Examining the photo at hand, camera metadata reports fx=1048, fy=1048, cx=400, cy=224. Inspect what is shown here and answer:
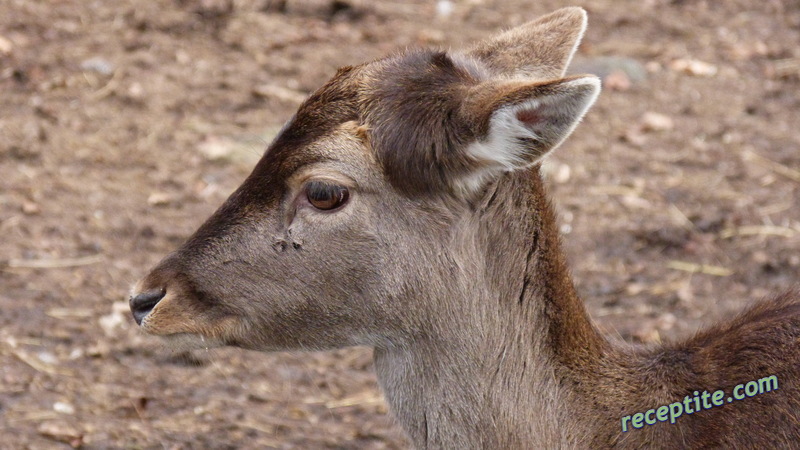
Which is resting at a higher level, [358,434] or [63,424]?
[63,424]

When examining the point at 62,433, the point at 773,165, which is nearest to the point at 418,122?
the point at 62,433

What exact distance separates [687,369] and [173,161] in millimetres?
4655

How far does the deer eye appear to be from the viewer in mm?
3625

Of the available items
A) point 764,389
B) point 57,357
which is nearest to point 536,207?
point 764,389

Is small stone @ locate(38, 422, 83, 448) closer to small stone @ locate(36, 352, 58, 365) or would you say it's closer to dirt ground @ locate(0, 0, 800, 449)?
dirt ground @ locate(0, 0, 800, 449)

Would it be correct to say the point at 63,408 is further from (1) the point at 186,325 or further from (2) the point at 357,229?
(2) the point at 357,229

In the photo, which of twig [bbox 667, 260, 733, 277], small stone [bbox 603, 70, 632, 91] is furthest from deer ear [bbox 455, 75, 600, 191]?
small stone [bbox 603, 70, 632, 91]

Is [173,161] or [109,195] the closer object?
[109,195]

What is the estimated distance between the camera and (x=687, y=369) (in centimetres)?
385

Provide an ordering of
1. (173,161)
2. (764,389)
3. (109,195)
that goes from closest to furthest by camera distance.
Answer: (764,389)
(109,195)
(173,161)

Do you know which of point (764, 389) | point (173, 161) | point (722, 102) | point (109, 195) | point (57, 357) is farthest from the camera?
point (722, 102)

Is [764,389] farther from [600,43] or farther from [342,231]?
[600,43]

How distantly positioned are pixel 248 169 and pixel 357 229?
4.03 metres

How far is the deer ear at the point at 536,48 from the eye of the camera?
4.14m
